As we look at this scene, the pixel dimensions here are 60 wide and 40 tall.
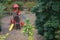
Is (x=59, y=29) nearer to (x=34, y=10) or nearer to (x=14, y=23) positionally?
(x=34, y=10)

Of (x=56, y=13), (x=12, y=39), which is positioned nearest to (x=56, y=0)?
(x=56, y=13)

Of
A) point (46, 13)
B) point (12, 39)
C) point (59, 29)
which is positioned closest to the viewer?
point (59, 29)

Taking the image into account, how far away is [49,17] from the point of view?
6590 millimetres

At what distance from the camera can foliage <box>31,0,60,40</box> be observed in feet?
20.1

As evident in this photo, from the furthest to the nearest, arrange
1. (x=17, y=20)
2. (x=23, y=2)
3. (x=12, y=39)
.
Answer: (x=23, y=2) < (x=17, y=20) < (x=12, y=39)

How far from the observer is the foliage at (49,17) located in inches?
242

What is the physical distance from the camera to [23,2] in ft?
43.1

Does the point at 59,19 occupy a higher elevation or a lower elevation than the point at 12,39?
higher

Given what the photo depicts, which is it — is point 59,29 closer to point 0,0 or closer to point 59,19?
point 59,19

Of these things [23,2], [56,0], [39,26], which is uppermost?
[56,0]

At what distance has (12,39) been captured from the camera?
7609mm

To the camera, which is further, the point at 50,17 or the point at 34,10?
the point at 34,10

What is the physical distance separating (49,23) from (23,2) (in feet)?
23.3

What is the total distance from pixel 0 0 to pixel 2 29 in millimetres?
3673
